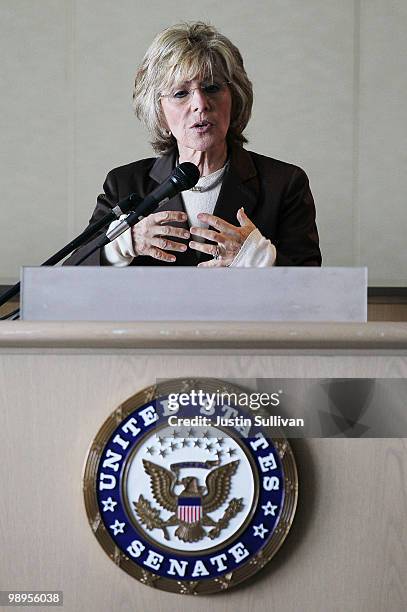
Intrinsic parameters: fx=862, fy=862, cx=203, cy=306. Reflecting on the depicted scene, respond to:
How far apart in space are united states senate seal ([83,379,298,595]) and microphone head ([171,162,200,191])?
339 millimetres

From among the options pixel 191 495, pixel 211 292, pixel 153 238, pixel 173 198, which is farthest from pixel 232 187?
pixel 191 495

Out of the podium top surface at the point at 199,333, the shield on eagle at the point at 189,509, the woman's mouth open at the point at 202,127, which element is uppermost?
the woman's mouth open at the point at 202,127

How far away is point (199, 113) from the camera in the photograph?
1716 mm

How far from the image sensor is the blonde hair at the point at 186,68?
5.64 ft

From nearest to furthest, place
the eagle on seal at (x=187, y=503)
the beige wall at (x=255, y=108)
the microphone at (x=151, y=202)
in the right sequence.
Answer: the eagle on seal at (x=187, y=503)
the microphone at (x=151, y=202)
the beige wall at (x=255, y=108)

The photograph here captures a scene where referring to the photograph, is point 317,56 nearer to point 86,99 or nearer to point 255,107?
point 255,107

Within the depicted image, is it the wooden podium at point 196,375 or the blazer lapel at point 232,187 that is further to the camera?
the blazer lapel at point 232,187

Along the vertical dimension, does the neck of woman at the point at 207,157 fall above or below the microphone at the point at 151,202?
above

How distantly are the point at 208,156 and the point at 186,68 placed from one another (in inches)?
7.3

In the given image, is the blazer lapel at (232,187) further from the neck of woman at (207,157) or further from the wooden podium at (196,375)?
the wooden podium at (196,375)

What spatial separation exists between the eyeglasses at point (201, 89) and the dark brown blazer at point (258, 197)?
14cm

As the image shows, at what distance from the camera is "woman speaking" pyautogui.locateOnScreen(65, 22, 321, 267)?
1729 millimetres

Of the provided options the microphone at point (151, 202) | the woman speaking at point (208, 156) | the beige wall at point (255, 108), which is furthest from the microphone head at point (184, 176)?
the beige wall at point (255, 108)

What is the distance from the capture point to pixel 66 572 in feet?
3.00
